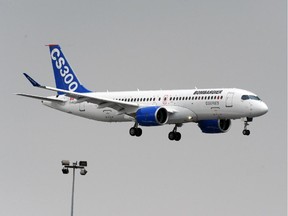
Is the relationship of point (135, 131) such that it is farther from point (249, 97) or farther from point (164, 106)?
point (249, 97)

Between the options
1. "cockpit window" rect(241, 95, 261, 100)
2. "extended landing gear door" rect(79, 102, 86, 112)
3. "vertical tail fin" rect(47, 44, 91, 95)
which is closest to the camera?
"cockpit window" rect(241, 95, 261, 100)

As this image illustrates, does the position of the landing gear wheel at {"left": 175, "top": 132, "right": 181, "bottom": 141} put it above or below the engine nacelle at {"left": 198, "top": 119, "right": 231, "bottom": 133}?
below

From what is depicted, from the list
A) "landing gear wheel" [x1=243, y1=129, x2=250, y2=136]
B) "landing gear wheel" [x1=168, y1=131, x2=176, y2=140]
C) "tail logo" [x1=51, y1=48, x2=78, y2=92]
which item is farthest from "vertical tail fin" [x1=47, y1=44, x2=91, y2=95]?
"landing gear wheel" [x1=243, y1=129, x2=250, y2=136]

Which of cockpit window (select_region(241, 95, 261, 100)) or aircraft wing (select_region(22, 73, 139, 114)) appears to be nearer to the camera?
cockpit window (select_region(241, 95, 261, 100))

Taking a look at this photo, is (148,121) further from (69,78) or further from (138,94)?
(69,78)

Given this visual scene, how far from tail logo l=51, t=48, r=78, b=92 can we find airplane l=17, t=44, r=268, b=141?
0.58 feet

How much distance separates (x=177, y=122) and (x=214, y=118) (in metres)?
4.70

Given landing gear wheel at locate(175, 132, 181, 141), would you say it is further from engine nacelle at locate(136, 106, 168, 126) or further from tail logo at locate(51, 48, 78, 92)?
tail logo at locate(51, 48, 78, 92)

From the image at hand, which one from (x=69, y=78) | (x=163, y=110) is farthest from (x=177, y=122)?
(x=69, y=78)

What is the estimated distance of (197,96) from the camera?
133625mm

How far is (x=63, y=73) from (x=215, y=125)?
24.3 metres

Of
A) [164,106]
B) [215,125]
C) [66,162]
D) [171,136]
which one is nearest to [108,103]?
[164,106]

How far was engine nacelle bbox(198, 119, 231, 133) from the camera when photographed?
13888 cm

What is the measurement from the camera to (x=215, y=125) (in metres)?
139
